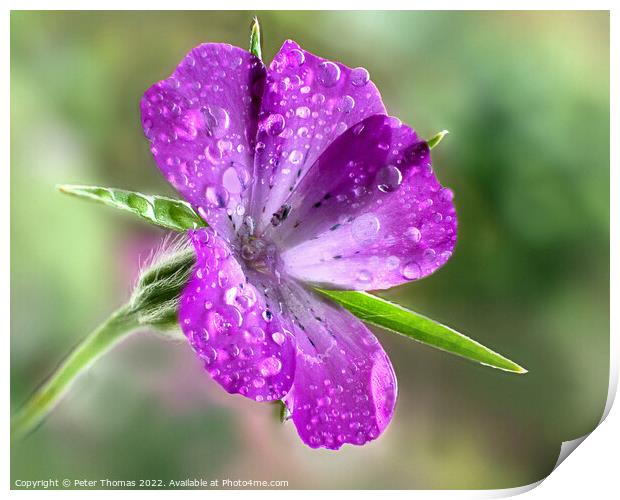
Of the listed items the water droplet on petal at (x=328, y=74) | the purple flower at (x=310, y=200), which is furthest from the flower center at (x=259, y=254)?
the water droplet on petal at (x=328, y=74)

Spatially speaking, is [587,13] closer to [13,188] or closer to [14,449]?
[13,188]

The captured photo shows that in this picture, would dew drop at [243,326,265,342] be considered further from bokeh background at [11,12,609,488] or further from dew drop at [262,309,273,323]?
bokeh background at [11,12,609,488]

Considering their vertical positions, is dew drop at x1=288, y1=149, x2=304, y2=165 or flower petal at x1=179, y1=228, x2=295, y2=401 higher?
dew drop at x1=288, y1=149, x2=304, y2=165

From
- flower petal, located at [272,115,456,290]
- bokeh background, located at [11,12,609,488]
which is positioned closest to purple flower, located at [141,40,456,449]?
flower petal, located at [272,115,456,290]

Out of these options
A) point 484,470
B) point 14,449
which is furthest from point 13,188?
point 484,470

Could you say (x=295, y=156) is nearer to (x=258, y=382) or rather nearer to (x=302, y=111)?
(x=302, y=111)

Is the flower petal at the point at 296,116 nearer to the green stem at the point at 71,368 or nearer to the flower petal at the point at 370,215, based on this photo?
the flower petal at the point at 370,215
